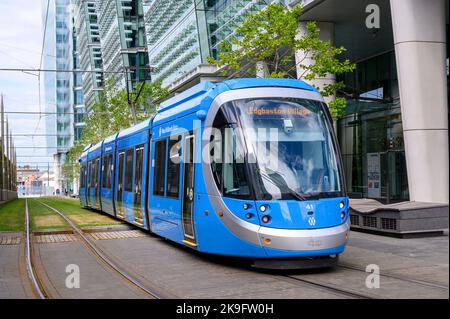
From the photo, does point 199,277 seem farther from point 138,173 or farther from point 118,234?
point 118,234

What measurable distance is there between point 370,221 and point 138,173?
6.32 meters

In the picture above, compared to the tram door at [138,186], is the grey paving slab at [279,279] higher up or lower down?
lower down

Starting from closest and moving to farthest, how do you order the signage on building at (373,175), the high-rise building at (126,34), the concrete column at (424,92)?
the concrete column at (424,92), the signage on building at (373,175), the high-rise building at (126,34)

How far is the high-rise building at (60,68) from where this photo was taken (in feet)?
424

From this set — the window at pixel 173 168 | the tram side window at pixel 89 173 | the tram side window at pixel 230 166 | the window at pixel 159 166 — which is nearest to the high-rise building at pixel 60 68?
the tram side window at pixel 89 173

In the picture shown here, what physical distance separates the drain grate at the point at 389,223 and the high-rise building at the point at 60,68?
4544 inches

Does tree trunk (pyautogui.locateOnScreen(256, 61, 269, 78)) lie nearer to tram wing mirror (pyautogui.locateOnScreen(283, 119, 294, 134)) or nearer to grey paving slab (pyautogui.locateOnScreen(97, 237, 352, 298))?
grey paving slab (pyautogui.locateOnScreen(97, 237, 352, 298))

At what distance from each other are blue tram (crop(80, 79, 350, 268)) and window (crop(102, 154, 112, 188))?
980 cm

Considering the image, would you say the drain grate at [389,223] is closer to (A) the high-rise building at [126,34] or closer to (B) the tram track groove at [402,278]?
(B) the tram track groove at [402,278]

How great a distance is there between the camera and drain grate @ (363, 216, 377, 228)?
53.1 ft

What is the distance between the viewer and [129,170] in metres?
17.6

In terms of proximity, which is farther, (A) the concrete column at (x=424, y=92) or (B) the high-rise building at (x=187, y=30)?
(B) the high-rise building at (x=187, y=30)

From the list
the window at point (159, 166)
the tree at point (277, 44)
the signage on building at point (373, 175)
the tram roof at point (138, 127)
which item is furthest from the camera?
the signage on building at point (373, 175)

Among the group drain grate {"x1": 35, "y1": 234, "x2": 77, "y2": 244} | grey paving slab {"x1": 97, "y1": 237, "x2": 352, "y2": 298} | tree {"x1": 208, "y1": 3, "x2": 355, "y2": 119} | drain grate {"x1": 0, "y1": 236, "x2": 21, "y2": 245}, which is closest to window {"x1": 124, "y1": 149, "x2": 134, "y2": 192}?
drain grate {"x1": 35, "y1": 234, "x2": 77, "y2": 244}
